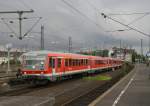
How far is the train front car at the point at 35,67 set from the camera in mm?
25938

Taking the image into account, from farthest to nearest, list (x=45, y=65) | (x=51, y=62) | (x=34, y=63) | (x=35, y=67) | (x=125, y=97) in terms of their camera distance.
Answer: (x=51, y=62), (x=34, y=63), (x=35, y=67), (x=45, y=65), (x=125, y=97)

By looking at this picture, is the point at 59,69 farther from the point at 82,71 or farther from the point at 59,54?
the point at 82,71

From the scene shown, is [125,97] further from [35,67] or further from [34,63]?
[34,63]

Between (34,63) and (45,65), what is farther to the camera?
(34,63)

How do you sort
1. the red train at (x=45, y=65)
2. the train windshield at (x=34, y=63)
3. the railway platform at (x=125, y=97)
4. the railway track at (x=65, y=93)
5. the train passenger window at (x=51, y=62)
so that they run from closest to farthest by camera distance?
the railway platform at (x=125, y=97) < the railway track at (x=65, y=93) < the red train at (x=45, y=65) < the train windshield at (x=34, y=63) < the train passenger window at (x=51, y=62)

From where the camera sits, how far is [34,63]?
87.6 ft

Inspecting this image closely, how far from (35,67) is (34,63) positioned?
40 centimetres

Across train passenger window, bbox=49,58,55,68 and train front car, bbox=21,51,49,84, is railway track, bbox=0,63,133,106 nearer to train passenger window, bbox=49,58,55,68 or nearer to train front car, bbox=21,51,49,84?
train front car, bbox=21,51,49,84

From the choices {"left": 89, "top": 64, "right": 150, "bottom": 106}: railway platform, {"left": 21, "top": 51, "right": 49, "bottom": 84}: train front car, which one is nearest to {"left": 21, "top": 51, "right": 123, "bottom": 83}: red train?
{"left": 21, "top": 51, "right": 49, "bottom": 84}: train front car

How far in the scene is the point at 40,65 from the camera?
26.3 metres

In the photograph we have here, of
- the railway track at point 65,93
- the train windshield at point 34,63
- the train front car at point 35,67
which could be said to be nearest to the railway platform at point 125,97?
the railway track at point 65,93

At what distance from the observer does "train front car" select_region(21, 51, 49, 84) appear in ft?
85.1

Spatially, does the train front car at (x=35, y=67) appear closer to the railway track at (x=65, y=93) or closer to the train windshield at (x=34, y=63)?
the train windshield at (x=34, y=63)

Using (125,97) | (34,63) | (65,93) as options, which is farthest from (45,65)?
(125,97)
